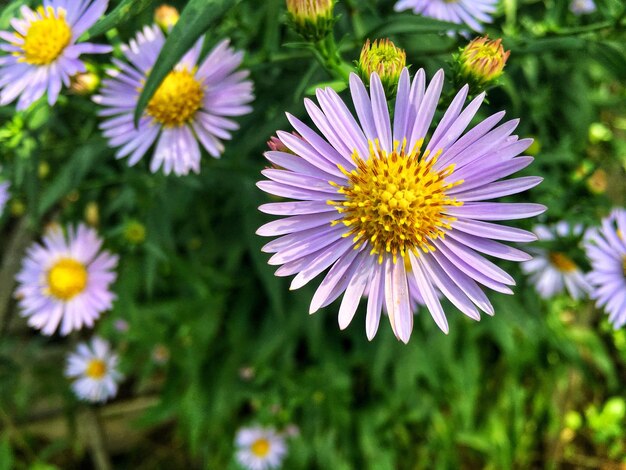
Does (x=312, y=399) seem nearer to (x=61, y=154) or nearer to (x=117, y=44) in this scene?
(x=61, y=154)

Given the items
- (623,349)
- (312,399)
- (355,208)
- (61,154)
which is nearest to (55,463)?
(312,399)

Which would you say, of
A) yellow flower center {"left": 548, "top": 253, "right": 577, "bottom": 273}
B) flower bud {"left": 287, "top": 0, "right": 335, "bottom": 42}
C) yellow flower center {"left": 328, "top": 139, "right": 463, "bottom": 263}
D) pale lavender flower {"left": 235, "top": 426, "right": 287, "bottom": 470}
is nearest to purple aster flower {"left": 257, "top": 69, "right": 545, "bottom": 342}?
yellow flower center {"left": 328, "top": 139, "right": 463, "bottom": 263}

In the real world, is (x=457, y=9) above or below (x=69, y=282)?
above

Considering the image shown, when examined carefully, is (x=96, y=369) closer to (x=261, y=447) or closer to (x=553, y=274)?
(x=261, y=447)

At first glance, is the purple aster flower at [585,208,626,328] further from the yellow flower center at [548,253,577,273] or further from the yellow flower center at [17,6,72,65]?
the yellow flower center at [17,6,72,65]

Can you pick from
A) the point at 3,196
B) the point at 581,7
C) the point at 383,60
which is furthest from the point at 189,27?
the point at 581,7

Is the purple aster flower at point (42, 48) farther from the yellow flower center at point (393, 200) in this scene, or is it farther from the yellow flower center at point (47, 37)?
the yellow flower center at point (393, 200)

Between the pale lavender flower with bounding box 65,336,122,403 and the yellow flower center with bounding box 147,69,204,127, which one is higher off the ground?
the yellow flower center with bounding box 147,69,204,127
